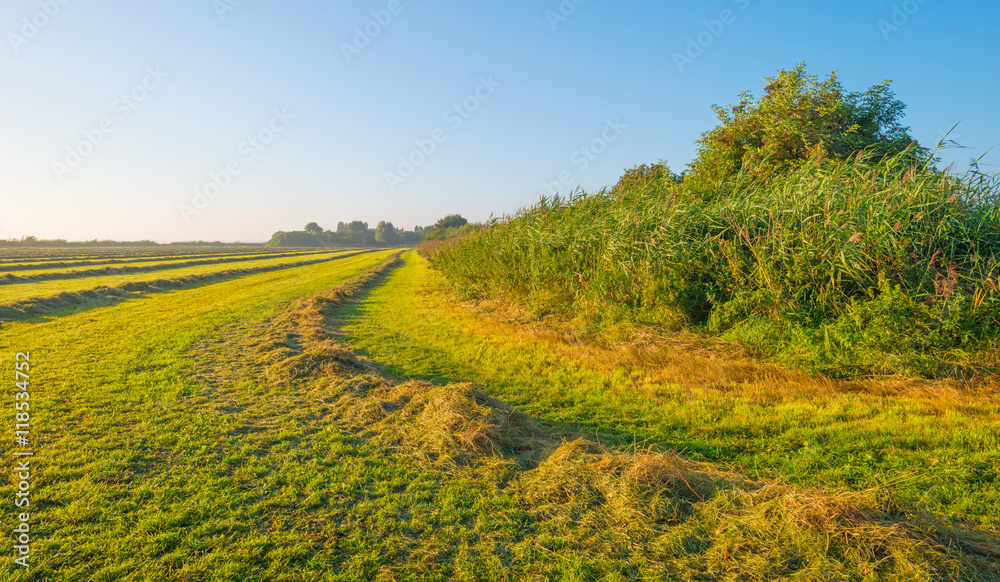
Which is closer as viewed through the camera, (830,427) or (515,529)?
(515,529)

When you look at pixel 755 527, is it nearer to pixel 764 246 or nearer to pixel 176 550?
pixel 176 550

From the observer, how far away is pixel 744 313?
6742mm

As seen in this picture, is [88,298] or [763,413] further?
[88,298]

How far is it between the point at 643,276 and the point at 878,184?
137 inches

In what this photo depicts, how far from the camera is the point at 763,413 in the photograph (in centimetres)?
509

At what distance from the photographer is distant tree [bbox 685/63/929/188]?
38.5 ft

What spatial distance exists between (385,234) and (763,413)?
165958 millimetres

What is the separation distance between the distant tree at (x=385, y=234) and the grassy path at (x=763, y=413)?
160242 mm

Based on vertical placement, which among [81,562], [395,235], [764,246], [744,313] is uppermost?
[395,235]

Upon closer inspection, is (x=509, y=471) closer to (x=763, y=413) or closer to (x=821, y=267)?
(x=763, y=413)

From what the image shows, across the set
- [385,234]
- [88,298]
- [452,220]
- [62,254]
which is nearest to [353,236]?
[385,234]

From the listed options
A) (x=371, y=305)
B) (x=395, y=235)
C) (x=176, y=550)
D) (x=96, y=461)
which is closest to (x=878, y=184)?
(x=176, y=550)

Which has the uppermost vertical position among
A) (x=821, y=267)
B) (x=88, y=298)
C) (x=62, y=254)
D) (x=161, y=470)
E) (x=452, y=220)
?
(x=452, y=220)

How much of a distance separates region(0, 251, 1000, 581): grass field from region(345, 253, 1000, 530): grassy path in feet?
0.09
